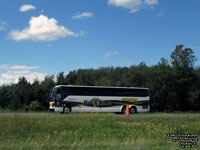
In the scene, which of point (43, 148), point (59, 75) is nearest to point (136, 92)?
point (43, 148)

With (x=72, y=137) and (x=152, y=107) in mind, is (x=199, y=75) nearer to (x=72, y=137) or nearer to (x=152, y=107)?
(x=152, y=107)

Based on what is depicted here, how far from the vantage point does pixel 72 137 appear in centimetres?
1292

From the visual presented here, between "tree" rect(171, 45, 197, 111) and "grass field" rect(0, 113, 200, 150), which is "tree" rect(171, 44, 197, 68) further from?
"grass field" rect(0, 113, 200, 150)

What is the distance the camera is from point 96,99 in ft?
113

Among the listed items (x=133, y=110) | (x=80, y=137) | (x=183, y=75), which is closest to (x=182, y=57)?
(x=183, y=75)

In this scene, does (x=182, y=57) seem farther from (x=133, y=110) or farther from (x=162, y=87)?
(x=133, y=110)

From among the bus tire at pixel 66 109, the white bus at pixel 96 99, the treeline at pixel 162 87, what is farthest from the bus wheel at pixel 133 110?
the treeline at pixel 162 87

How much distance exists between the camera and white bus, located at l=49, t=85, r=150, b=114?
32719mm

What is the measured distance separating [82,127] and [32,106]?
34.2 meters

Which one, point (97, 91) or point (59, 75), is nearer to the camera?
point (97, 91)

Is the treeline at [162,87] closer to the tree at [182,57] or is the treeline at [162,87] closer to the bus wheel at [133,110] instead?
the tree at [182,57]

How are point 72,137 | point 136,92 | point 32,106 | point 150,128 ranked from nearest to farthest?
1. point 72,137
2. point 150,128
3. point 136,92
4. point 32,106

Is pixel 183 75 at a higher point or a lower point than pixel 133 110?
higher

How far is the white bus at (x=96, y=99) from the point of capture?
32.7 meters
